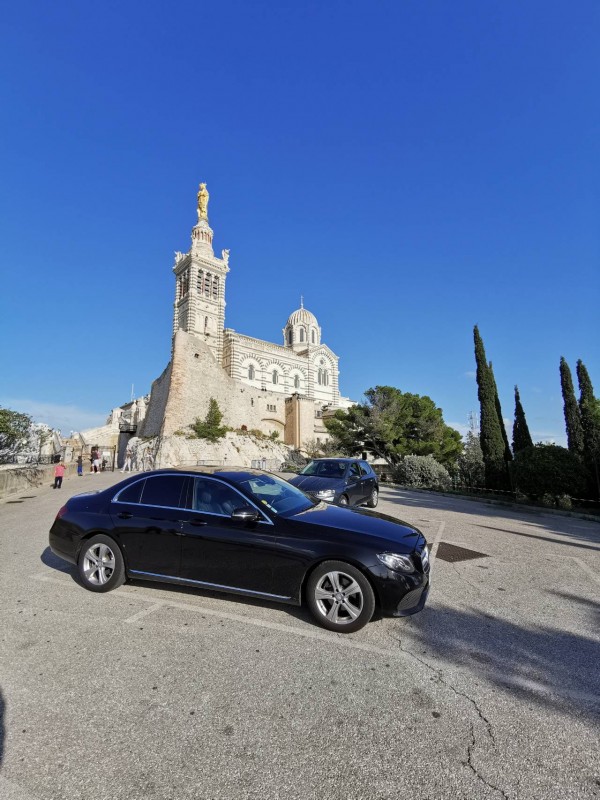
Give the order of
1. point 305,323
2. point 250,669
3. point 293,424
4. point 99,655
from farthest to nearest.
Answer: point 305,323, point 293,424, point 99,655, point 250,669

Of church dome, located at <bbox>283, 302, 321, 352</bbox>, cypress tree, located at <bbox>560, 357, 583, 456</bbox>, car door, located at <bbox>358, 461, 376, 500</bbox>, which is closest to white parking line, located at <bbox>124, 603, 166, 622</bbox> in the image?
car door, located at <bbox>358, 461, 376, 500</bbox>

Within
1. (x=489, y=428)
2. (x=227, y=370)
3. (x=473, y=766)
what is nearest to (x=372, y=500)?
(x=473, y=766)

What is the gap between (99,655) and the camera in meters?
3.20

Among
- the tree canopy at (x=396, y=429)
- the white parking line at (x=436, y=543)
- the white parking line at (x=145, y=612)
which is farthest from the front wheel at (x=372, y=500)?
the tree canopy at (x=396, y=429)

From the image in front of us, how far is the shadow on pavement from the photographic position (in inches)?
108

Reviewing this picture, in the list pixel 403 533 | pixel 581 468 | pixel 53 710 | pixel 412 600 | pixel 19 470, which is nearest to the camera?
pixel 53 710

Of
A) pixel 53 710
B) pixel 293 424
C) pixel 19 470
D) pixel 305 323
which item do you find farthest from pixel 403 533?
pixel 305 323

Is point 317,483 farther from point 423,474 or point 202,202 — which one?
point 202,202

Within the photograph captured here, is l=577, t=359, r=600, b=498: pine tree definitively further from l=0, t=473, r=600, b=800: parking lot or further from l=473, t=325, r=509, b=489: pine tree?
l=0, t=473, r=600, b=800: parking lot

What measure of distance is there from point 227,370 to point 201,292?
12.8 m

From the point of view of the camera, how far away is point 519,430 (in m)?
19.0

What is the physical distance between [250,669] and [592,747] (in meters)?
2.22

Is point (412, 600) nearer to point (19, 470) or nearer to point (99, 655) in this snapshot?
point (99, 655)

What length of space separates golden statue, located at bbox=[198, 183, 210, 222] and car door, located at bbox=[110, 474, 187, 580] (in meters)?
70.3
